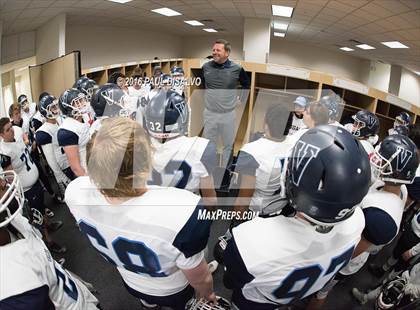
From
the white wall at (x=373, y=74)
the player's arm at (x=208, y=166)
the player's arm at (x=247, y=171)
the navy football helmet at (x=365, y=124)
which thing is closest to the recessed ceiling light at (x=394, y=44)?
the white wall at (x=373, y=74)

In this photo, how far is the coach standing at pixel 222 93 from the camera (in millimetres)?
2675

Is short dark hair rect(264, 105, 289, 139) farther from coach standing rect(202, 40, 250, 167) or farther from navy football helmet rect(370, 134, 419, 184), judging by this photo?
coach standing rect(202, 40, 250, 167)

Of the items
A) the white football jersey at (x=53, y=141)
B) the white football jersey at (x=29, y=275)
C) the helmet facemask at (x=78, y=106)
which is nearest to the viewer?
the white football jersey at (x=29, y=275)

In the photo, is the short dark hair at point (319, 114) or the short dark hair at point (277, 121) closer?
the short dark hair at point (277, 121)

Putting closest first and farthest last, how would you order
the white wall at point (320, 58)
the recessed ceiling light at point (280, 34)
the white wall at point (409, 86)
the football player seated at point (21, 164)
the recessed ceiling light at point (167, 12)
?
the football player seated at point (21, 164) → the recessed ceiling light at point (167, 12) → the recessed ceiling light at point (280, 34) → the white wall at point (320, 58) → the white wall at point (409, 86)

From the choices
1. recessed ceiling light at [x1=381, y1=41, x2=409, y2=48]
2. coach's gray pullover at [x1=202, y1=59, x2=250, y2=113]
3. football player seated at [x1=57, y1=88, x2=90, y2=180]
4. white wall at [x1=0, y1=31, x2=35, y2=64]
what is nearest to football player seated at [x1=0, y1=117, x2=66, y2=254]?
football player seated at [x1=57, y1=88, x2=90, y2=180]

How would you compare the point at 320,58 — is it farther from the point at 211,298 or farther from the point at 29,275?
the point at 29,275

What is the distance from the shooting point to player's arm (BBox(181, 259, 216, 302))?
881 mm

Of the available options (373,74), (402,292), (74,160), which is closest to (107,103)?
(74,160)

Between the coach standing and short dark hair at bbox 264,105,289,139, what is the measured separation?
125 centimetres

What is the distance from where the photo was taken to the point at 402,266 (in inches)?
67.3

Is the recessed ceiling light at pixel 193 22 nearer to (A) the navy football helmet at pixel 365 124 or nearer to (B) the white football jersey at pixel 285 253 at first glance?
(A) the navy football helmet at pixel 365 124

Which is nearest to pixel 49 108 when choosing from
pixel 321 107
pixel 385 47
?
pixel 321 107

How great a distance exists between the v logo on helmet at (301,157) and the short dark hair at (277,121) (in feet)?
2.13
